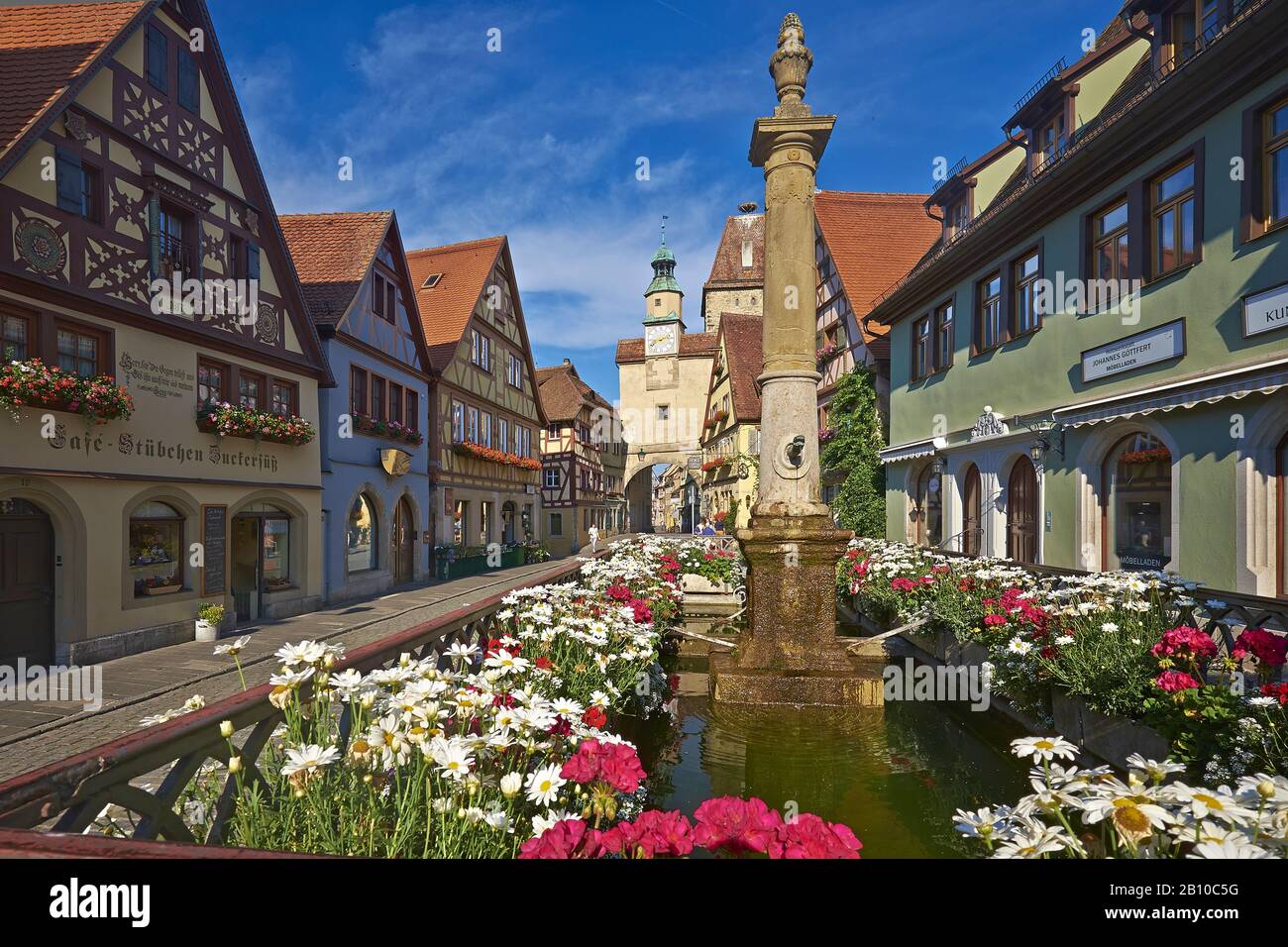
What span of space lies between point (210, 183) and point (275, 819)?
1302cm

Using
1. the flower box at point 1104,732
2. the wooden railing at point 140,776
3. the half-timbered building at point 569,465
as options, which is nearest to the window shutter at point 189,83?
the wooden railing at point 140,776

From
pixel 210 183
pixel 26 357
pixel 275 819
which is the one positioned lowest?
pixel 275 819

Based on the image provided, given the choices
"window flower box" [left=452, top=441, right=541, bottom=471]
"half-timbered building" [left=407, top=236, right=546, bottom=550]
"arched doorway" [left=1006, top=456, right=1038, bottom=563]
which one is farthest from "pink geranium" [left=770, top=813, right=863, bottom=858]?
"window flower box" [left=452, top=441, right=541, bottom=471]

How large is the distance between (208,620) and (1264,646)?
1292cm

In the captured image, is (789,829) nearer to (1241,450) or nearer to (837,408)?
(1241,450)

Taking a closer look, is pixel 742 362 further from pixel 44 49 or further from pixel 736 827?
pixel 736 827

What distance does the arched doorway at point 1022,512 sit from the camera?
11562mm

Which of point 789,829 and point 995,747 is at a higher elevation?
point 789,829

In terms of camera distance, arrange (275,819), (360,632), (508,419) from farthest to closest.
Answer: (508,419), (360,632), (275,819)

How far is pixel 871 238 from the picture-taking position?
2073cm
